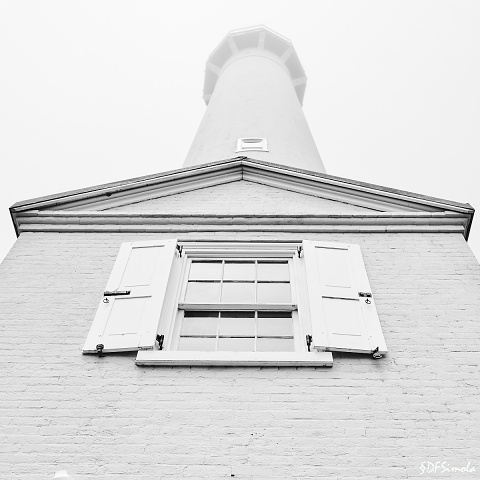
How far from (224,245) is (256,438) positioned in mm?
3089

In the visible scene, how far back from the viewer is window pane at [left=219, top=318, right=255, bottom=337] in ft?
20.7

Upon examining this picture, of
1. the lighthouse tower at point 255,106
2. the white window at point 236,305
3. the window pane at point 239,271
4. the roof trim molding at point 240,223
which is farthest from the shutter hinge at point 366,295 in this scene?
the lighthouse tower at point 255,106

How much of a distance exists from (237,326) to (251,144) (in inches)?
278

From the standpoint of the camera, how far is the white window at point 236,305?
5.75 metres

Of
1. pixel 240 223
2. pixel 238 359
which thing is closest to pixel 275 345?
pixel 238 359

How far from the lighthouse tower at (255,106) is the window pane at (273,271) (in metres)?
4.94

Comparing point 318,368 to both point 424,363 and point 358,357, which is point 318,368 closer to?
point 358,357

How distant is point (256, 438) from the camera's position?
4.89 metres

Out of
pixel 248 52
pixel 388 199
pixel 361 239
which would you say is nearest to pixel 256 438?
pixel 361 239

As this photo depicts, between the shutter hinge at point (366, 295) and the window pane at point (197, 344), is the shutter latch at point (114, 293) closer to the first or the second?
the window pane at point (197, 344)

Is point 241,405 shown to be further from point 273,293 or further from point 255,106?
point 255,106

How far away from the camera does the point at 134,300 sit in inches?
253

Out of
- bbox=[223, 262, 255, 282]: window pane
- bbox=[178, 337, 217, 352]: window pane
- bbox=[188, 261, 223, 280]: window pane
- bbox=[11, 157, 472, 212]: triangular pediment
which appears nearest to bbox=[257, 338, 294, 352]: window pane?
bbox=[178, 337, 217, 352]: window pane

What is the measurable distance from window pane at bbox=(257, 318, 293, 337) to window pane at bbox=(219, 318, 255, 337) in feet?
0.29
